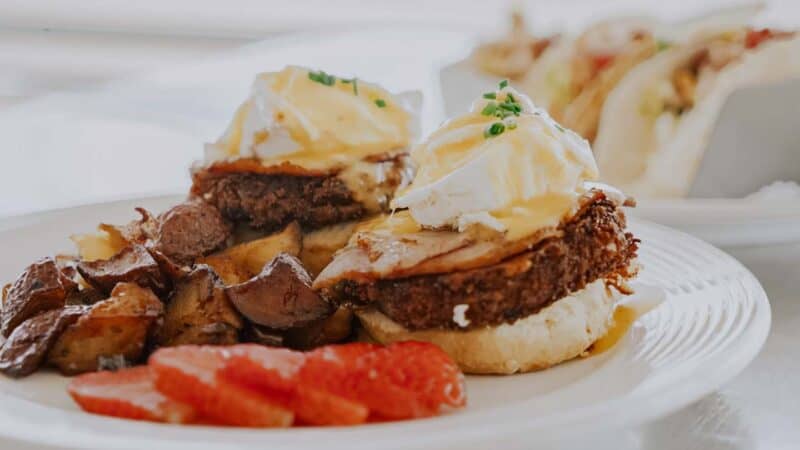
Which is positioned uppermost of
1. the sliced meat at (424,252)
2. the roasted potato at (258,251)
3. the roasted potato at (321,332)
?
the sliced meat at (424,252)

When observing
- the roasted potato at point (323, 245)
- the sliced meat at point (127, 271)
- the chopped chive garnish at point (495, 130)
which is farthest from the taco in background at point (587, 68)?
the sliced meat at point (127, 271)

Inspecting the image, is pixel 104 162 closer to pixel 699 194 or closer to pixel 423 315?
pixel 699 194

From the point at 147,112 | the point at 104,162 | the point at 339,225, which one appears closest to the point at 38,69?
the point at 147,112

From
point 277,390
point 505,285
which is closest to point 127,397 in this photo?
Result: point 277,390

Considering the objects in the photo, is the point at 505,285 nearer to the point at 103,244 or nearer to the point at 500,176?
the point at 500,176

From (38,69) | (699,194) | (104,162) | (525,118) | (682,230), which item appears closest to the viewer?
(525,118)

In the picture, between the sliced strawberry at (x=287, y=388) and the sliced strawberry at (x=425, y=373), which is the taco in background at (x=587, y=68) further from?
the sliced strawberry at (x=287, y=388)
